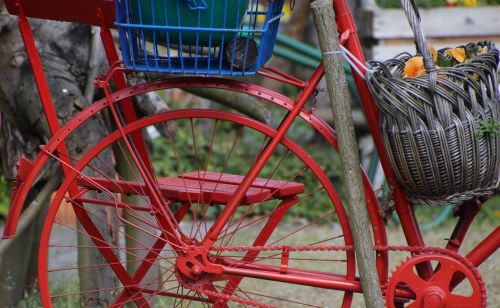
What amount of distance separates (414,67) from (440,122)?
225 millimetres

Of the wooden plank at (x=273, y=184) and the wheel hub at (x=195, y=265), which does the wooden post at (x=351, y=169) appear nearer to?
the wooden plank at (x=273, y=184)

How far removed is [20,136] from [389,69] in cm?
212

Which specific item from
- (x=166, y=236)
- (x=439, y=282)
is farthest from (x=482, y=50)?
(x=166, y=236)

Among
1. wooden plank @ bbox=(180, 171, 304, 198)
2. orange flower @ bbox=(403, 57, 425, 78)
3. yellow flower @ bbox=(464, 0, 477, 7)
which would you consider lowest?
wooden plank @ bbox=(180, 171, 304, 198)

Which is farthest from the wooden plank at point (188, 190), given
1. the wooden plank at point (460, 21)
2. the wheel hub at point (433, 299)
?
the wooden plank at point (460, 21)

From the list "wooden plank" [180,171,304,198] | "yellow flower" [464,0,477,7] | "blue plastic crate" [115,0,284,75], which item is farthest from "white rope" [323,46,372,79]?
"yellow flower" [464,0,477,7]

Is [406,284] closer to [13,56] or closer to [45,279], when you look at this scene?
[45,279]

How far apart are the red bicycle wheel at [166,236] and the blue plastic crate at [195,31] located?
0.22m

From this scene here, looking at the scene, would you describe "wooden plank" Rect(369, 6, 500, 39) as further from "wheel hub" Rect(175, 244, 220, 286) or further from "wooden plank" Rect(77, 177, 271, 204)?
"wheel hub" Rect(175, 244, 220, 286)

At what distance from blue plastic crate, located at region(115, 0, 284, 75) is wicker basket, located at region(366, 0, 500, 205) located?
1.36 feet

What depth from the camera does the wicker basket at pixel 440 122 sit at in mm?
2742

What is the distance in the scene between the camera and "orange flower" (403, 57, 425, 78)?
285 centimetres

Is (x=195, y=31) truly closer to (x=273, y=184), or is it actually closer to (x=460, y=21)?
(x=273, y=184)

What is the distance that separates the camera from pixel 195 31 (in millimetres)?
2797
